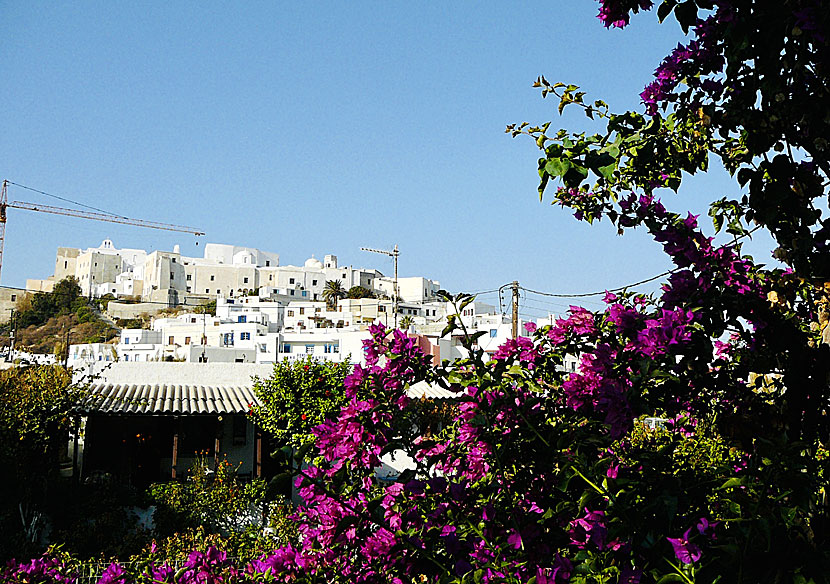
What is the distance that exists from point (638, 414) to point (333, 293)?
85.7 m

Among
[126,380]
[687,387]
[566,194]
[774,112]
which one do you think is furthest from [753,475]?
[126,380]

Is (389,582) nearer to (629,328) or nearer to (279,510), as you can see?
(629,328)

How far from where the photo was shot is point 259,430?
13.6 m

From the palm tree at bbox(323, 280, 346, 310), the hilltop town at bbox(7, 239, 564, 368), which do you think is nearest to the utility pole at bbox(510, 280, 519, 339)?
the hilltop town at bbox(7, 239, 564, 368)

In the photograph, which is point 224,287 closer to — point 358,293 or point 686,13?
point 358,293

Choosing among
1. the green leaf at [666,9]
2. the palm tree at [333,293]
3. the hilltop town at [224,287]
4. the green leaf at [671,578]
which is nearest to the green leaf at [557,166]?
the green leaf at [666,9]

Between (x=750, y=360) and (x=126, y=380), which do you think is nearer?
(x=750, y=360)

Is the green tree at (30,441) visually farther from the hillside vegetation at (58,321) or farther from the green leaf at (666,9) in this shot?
the hillside vegetation at (58,321)

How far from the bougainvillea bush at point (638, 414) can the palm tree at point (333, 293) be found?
76.7m

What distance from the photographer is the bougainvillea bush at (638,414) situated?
1.46m

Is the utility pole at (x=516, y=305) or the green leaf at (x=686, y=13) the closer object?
the green leaf at (x=686, y=13)

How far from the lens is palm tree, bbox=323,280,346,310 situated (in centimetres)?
8293

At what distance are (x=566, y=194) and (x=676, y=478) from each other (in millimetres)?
1144

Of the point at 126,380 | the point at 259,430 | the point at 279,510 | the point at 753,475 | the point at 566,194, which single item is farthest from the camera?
the point at 126,380
